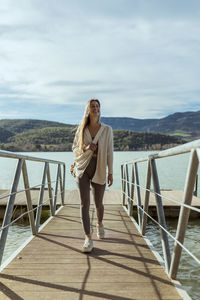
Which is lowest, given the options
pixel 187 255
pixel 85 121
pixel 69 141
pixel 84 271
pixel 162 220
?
pixel 187 255

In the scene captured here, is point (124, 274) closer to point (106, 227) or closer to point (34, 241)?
point (34, 241)

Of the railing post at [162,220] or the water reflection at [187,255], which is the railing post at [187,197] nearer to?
the railing post at [162,220]

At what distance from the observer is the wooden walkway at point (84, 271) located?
2039 millimetres

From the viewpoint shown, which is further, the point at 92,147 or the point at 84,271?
the point at 92,147

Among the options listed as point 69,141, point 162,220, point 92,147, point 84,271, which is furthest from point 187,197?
point 69,141

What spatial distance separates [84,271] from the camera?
8.02 feet

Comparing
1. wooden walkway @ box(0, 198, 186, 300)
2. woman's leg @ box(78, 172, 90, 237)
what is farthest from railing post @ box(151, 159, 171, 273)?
woman's leg @ box(78, 172, 90, 237)

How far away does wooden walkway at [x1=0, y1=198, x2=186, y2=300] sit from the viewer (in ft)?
6.69

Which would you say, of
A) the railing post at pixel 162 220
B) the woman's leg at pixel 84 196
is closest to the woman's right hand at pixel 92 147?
the woman's leg at pixel 84 196

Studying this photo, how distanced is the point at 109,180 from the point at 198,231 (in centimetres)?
356

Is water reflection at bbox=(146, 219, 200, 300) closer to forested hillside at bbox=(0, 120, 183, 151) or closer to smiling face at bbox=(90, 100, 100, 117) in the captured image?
smiling face at bbox=(90, 100, 100, 117)

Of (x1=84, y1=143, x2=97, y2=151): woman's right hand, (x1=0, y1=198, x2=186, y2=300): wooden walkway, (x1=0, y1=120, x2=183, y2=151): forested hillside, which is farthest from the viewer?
(x1=0, y1=120, x2=183, y2=151): forested hillside

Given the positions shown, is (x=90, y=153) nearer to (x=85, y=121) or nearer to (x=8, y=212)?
(x=85, y=121)

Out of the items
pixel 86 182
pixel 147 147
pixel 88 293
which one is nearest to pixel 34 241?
pixel 86 182
